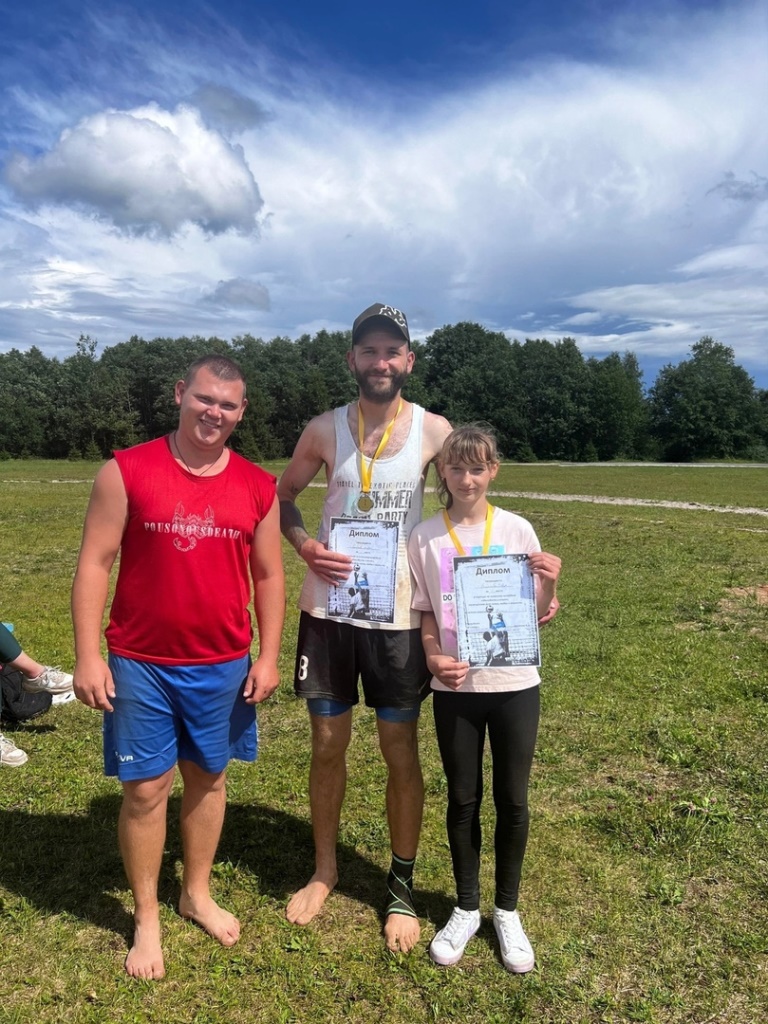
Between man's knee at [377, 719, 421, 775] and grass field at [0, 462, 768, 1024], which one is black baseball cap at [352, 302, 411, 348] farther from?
grass field at [0, 462, 768, 1024]

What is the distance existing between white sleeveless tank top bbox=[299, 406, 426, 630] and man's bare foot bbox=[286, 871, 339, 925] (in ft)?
4.42

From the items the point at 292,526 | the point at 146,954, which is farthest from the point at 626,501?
the point at 146,954

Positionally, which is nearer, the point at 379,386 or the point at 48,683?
the point at 379,386

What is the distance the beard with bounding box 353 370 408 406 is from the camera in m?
3.19

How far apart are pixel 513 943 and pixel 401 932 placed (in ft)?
1.59

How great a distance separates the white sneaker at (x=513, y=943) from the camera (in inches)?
120

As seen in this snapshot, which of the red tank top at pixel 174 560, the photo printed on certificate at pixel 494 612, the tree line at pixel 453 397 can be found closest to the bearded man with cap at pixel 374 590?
the photo printed on certificate at pixel 494 612

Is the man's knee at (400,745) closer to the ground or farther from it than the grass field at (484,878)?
farther from it

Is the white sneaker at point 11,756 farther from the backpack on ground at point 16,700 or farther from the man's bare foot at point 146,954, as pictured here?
the man's bare foot at point 146,954

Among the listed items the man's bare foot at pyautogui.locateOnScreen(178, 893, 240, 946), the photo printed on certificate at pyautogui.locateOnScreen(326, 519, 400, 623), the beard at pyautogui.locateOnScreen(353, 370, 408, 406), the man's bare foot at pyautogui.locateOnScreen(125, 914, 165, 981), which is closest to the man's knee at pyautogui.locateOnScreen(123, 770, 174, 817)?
the man's bare foot at pyautogui.locateOnScreen(125, 914, 165, 981)

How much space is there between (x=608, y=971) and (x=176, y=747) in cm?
202

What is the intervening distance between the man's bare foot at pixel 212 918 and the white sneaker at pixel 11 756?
2.15m

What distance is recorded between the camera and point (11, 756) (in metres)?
4.99

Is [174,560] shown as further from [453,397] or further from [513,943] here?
[453,397]
